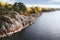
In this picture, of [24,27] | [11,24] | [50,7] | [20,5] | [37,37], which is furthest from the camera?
[50,7]

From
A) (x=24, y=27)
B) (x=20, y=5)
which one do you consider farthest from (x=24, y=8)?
(x=24, y=27)

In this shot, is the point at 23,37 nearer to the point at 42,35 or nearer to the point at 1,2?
the point at 42,35

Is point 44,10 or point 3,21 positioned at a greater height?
point 3,21

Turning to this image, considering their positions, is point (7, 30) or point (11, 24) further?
point (11, 24)

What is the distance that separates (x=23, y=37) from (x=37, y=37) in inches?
122

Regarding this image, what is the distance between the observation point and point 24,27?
59.6 m

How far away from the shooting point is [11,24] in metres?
53.3

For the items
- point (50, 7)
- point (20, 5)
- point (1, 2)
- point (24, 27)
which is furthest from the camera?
point (50, 7)

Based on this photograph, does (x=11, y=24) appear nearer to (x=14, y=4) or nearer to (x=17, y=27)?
(x=17, y=27)

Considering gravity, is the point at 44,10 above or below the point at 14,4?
below

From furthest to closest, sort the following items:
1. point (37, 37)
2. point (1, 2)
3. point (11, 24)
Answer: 1. point (1, 2)
2. point (11, 24)
3. point (37, 37)

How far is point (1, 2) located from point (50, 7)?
34.7m

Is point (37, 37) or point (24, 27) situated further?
point (24, 27)

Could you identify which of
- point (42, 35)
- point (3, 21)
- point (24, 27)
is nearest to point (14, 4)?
point (24, 27)
